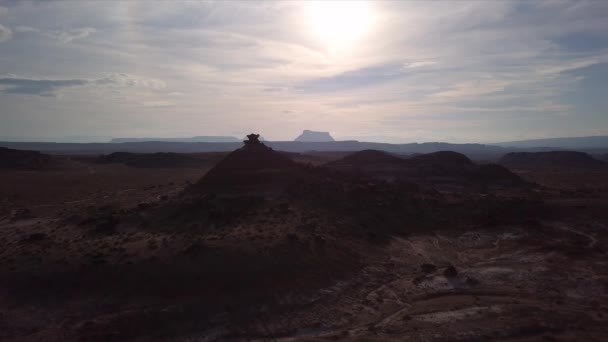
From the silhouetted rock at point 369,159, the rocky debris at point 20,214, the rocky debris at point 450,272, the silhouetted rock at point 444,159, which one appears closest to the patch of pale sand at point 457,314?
the rocky debris at point 450,272

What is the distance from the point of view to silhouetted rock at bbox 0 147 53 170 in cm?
6719

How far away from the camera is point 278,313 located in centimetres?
1391

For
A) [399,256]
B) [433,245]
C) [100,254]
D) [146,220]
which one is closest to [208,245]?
[100,254]

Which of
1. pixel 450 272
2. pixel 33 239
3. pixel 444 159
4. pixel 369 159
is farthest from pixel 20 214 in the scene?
pixel 444 159

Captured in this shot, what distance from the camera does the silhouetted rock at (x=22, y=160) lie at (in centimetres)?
6719

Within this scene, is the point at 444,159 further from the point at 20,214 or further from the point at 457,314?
the point at 20,214

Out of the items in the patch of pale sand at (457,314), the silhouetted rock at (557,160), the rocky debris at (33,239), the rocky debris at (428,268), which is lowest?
the patch of pale sand at (457,314)

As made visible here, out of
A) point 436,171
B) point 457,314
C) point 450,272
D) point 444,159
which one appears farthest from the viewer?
point 444,159

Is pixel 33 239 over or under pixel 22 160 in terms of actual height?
under

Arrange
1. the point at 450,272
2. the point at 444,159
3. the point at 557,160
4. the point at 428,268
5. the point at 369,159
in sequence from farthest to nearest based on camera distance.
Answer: the point at 557,160 < the point at 369,159 < the point at 444,159 < the point at 428,268 < the point at 450,272

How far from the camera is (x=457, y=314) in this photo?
1375 cm

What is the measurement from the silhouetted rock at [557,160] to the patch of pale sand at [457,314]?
103 metres

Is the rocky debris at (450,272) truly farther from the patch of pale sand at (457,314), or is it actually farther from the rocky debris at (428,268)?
the patch of pale sand at (457,314)

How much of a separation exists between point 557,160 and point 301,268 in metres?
113
